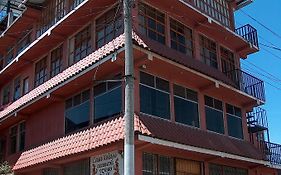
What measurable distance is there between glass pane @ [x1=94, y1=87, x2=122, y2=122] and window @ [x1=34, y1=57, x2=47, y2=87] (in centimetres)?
560

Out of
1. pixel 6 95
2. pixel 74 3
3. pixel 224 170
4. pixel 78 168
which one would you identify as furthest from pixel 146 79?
pixel 6 95

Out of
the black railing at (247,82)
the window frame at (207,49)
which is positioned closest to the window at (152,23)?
the window frame at (207,49)

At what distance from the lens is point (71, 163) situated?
17094mm

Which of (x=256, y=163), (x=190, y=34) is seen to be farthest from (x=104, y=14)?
(x=256, y=163)

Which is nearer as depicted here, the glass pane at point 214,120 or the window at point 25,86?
the glass pane at point 214,120

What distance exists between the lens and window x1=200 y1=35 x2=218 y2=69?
65.0 ft

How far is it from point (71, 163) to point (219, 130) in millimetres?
6707

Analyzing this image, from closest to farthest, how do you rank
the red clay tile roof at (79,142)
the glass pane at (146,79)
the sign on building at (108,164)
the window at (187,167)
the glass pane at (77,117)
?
the red clay tile roof at (79,142) < the sign on building at (108,164) < the glass pane at (146,79) < the window at (187,167) < the glass pane at (77,117)

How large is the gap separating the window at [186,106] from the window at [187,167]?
1579 millimetres

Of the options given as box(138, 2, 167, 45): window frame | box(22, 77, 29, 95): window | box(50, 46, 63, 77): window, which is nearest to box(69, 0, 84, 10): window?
box(50, 46, 63, 77): window

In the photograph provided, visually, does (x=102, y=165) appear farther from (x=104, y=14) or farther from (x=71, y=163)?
(x=104, y=14)

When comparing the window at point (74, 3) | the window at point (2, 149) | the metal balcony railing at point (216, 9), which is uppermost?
the metal balcony railing at point (216, 9)

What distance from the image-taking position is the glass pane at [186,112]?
16.7 metres

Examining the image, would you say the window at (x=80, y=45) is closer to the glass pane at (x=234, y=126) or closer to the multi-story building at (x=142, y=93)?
the multi-story building at (x=142, y=93)
